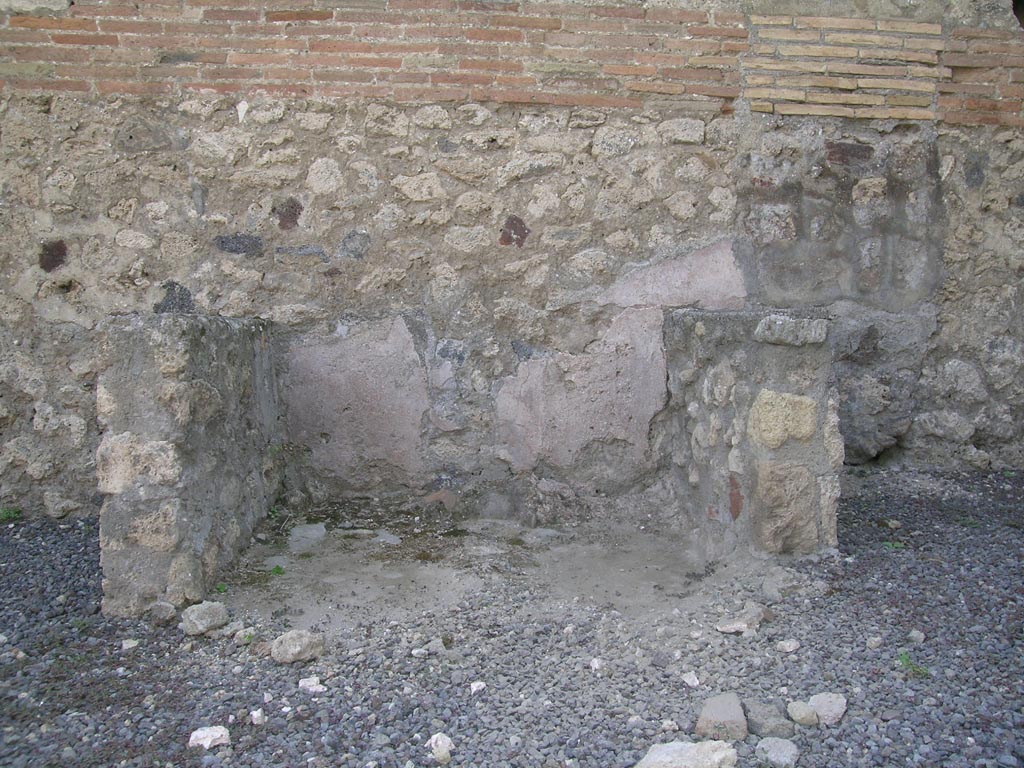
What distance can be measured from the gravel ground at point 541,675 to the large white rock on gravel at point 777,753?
0.02 metres

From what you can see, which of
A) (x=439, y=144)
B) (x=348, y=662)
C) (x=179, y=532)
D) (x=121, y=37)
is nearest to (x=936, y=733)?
(x=348, y=662)

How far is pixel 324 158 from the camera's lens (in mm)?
3904

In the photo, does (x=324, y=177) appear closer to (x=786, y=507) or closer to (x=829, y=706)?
(x=786, y=507)

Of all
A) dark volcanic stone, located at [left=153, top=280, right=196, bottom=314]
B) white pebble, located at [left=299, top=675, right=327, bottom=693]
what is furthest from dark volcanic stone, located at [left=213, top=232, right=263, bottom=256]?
white pebble, located at [left=299, top=675, right=327, bottom=693]

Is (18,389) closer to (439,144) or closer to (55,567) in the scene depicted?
(55,567)

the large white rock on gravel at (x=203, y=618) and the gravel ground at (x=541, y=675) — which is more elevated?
the large white rock on gravel at (x=203, y=618)

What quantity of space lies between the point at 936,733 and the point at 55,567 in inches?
118

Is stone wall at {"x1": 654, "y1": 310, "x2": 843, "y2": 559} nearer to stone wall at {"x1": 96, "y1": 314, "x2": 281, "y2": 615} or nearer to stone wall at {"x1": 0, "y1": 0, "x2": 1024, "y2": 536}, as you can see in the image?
stone wall at {"x1": 0, "y1": 0, "x2": 1024, "y2": 536}

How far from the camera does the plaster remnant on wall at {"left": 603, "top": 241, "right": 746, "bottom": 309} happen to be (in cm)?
400

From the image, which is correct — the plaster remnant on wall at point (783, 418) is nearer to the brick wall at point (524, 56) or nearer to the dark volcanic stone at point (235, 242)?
the brick wall at point (524, 56)

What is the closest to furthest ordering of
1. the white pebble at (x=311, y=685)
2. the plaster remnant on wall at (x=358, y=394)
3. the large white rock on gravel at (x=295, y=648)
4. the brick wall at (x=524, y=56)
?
the white pebble at (x=311, y=685) < the large white rock on gravel at (x=295, y=648) < the brick wall at (x=524, y=56) < the plaster remnant on wall at (x=358, y=394)

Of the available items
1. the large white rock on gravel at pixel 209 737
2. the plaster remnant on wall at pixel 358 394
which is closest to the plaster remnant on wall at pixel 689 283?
the plaster remnant on wall at pixel 358 394

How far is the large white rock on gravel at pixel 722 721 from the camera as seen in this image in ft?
6.87

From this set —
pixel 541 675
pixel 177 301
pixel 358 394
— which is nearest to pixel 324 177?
pixel 177 301
